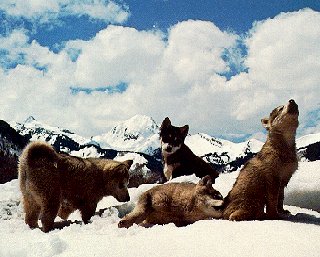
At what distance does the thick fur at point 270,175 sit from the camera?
6820mm

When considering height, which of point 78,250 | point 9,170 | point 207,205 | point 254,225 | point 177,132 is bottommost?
point 78,250

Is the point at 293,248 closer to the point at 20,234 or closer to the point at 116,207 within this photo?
the point at 20,234

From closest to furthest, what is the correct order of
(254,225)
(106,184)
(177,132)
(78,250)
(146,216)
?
(78,250) < (254,225) < (146,216) < (106,184) < (177,132)

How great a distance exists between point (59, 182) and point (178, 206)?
→ 6.85 ft

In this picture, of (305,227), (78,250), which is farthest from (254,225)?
(78,250)

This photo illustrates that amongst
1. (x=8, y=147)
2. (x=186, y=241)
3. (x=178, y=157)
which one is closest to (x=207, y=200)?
(x=186, y=241)

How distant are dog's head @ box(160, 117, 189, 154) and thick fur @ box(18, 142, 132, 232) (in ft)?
14.5

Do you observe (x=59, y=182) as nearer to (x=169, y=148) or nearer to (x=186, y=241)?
(x=186, y=241)

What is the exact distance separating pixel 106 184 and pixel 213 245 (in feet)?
14.1

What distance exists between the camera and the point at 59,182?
26.6ft

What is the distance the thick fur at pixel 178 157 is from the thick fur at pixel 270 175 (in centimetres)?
507

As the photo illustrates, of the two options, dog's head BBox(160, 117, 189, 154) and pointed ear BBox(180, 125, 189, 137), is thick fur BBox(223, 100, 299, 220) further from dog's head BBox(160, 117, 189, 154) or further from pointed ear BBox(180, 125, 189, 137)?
pointed ear BBox(180, 125, 189, 137)

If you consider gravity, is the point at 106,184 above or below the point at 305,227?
above

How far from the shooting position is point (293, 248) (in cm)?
468
